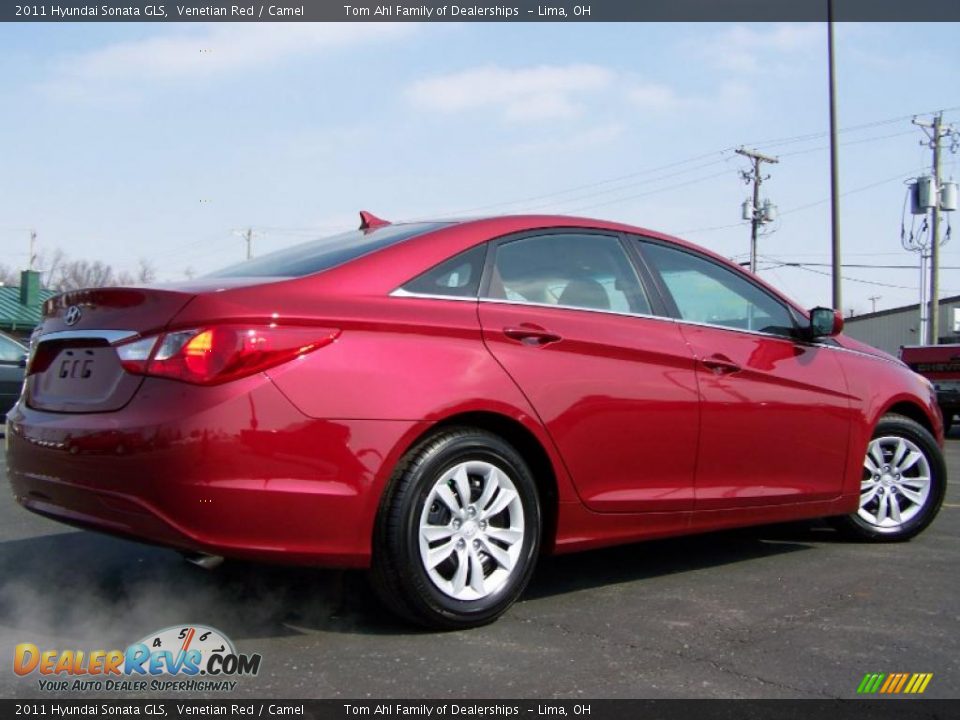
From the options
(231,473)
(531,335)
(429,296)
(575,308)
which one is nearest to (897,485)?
(575,308)

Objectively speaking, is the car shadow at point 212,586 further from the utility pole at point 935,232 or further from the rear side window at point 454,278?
the utility pole at point 935,232

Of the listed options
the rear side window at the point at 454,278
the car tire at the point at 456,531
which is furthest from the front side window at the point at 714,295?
the car tire at the point at 456,531

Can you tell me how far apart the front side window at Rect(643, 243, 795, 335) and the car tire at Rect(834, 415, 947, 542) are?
91 centimetres

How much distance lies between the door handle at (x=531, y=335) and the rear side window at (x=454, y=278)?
7.8 inches

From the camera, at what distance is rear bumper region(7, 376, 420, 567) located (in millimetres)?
2920

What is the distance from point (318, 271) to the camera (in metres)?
3.38

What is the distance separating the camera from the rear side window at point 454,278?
11.4ft

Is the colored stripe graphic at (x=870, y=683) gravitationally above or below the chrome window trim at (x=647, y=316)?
below

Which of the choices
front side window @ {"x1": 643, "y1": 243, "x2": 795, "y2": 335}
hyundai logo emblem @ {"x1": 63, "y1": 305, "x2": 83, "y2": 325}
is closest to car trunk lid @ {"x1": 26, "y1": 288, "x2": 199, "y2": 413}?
hyundai logo emblem @ {"x1": 63, "y1": 305, "x2": 83, "y2": 325}

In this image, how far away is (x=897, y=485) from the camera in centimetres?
511

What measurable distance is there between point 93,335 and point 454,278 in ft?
4.20

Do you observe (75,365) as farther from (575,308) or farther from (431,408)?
(575,308)

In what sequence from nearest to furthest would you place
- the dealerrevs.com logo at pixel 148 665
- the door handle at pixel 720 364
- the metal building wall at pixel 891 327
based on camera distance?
the dealerrevs.com logo at pixel 148 665 < the door handle at pixel 720 364 < the metal building wall at pixel 891 327
